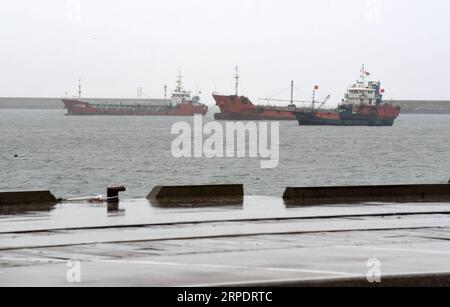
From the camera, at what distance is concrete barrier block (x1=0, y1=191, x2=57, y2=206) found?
24688mm

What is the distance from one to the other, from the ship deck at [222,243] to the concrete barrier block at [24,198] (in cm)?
58

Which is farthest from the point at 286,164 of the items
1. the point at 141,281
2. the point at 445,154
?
the point at 141,281

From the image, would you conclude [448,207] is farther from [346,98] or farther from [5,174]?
[346,98]

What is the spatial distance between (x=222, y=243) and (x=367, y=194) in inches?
447

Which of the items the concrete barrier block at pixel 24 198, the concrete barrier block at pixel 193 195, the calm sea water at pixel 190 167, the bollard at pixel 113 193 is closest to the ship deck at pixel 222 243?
the concrete barrier block at pixel 24 198

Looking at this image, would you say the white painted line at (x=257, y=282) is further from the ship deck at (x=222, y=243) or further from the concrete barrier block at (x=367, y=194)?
the concrete barrier block at (x=367, y=194)

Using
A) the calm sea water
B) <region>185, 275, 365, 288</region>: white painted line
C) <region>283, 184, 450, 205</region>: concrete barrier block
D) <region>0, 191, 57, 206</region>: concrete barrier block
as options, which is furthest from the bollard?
the calm sea water

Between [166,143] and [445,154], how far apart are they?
34.2 meters

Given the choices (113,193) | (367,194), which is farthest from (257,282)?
(367,194)

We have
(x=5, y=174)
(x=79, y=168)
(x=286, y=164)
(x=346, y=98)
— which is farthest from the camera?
(x=346, y=98)

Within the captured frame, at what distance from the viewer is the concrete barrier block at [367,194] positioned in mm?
27406

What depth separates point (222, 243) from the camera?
58.5 ft

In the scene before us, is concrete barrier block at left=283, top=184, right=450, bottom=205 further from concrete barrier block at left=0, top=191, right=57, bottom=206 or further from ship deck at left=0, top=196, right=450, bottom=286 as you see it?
concrete barrier block at left=0, top=191, right=57, bottom=206

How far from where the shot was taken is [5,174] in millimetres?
68812
